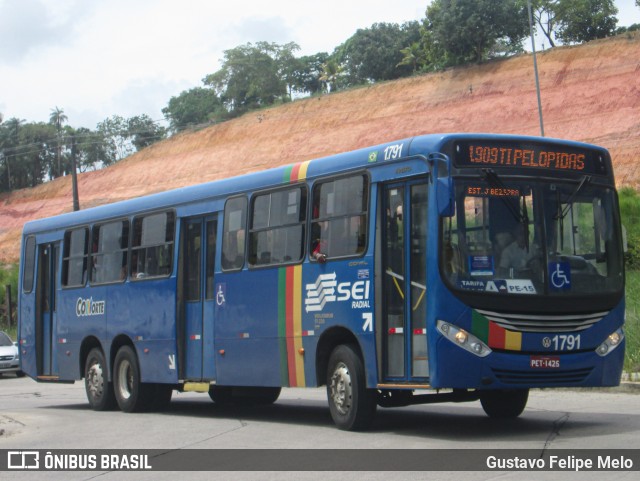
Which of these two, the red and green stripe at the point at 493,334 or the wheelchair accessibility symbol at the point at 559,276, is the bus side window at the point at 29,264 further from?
the wheelchair accessibility symbol at the point at 559,276

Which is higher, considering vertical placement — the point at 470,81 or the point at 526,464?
the point at 470,81

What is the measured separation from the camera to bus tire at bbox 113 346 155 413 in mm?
17531

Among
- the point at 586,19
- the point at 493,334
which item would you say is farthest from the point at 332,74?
the point at 493,334

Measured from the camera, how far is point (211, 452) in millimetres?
11578

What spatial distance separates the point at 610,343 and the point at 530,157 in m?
2.15

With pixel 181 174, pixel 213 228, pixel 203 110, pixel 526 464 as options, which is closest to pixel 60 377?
pixel 213 228

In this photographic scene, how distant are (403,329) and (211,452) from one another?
2.35 m

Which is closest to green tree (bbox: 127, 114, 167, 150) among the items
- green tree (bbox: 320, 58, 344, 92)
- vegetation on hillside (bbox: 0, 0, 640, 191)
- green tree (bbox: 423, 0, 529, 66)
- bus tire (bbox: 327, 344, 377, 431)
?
vegetation on hillside (bbox: 0, 0, 640, 191)

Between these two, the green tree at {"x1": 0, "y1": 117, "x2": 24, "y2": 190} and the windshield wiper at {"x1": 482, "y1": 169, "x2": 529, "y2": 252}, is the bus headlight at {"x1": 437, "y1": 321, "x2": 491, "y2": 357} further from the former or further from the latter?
the green tree at {"x1": 0, "y1": 117, "x2": 24, "y2": 190}

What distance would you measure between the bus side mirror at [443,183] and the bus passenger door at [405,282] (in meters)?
0.32

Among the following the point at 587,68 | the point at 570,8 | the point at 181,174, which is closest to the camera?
the point at 587,68

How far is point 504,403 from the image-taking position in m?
13.8

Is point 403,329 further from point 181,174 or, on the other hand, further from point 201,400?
point 181,174

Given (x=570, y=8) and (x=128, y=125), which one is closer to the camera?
(x=570, y=8)
